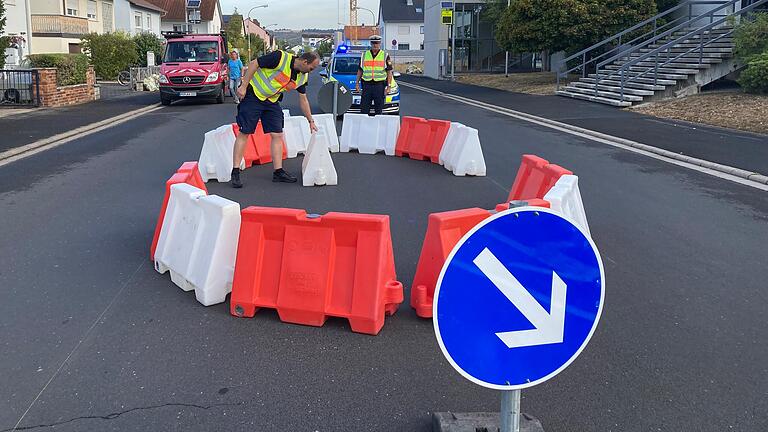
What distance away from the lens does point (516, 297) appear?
257cm

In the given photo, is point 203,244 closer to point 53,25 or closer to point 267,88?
point 267,88

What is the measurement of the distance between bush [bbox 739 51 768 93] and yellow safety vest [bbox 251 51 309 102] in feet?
46.2

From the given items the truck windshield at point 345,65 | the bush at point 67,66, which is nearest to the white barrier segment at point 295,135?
the truck windshield at point 345,65

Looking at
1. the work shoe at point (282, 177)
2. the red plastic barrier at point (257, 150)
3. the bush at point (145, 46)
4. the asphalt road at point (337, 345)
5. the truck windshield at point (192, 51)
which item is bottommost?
the asphalt road at point (337, 345)

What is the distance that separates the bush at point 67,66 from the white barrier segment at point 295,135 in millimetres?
15233

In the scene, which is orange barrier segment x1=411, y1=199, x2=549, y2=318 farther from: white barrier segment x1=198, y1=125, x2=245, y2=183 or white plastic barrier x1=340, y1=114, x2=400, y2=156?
white plastic barrier x1=340, y1=114, x2=400, y2=156

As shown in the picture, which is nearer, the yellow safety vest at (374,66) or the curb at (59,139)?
the curb at (59,139)

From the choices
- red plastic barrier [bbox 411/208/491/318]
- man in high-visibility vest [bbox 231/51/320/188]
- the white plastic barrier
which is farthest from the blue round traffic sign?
the white plastic barrier

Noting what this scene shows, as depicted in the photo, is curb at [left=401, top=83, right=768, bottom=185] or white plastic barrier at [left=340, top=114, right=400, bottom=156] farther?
white plastic barrier at [left=340, top=114, right=400, bottom=156]

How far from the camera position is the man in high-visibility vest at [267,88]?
367 inches

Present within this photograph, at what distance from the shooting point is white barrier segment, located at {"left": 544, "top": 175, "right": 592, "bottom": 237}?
552 cm

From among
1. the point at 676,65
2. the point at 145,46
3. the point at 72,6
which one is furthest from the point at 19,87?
the point at 145,46

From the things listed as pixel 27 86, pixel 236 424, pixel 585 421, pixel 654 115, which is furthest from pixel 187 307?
pixel 27 86

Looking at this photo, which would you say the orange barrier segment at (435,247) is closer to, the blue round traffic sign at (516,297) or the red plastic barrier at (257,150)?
the blue round traffic sign at (516,297)
